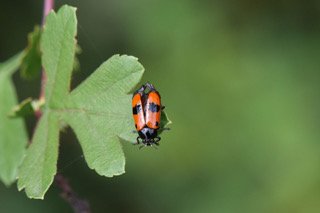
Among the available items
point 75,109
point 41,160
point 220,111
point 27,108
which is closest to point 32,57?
point 27,108

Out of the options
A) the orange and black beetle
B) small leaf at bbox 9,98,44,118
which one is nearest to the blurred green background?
small leaf at bbox 9,98,44,118

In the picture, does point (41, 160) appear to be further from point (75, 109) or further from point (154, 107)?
point (154, 107)

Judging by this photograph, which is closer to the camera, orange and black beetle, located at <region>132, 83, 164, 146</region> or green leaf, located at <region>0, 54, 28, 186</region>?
orange and black beetle, located at <region>132, 83, 164, 146</region>

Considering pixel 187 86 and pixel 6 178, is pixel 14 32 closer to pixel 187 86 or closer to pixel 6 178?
pixel 187 86

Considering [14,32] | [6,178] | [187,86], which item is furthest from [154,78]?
[6,178]

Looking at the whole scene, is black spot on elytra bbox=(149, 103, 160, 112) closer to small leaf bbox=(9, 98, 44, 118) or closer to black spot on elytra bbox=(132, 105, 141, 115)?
black spot on elytra bbox=(132, 105, 141, 115)
